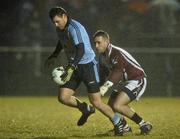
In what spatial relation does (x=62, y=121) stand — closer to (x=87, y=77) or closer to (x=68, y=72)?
(x=87, y=77)

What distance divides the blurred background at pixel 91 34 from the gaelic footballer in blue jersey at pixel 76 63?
9.95m

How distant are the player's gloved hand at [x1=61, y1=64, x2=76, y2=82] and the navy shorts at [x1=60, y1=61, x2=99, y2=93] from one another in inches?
13.1

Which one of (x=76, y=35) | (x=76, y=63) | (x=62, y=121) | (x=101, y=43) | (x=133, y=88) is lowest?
(x=62, y=121)

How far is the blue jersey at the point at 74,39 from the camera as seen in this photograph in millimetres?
9758

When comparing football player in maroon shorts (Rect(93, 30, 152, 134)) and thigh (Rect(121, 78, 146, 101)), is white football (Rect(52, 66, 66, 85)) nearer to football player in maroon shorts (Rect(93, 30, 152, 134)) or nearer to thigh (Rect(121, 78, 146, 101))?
football player in maroon shorts (Rect(93, 30, 152, 134))

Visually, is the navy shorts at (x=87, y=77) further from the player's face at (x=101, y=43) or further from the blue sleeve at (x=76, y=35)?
the blue sleeve at (x=76, y=35)

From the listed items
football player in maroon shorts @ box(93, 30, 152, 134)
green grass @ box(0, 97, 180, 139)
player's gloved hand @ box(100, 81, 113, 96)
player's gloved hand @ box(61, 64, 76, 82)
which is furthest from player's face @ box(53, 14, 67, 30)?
green grass @ box(0, 97, 180, 139)

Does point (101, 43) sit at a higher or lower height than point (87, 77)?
higher

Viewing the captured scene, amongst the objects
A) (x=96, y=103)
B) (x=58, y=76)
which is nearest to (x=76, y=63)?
(x=58, y=76)

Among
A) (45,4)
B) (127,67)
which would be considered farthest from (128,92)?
(45,4)

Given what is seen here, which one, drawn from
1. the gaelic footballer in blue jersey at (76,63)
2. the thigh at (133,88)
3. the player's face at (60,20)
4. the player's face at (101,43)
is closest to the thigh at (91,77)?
the gaelic footballer in blue jersey at (76,63)

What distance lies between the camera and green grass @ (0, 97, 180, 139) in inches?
396

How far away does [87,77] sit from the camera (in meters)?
9.99

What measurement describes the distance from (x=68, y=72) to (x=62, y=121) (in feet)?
10.3
